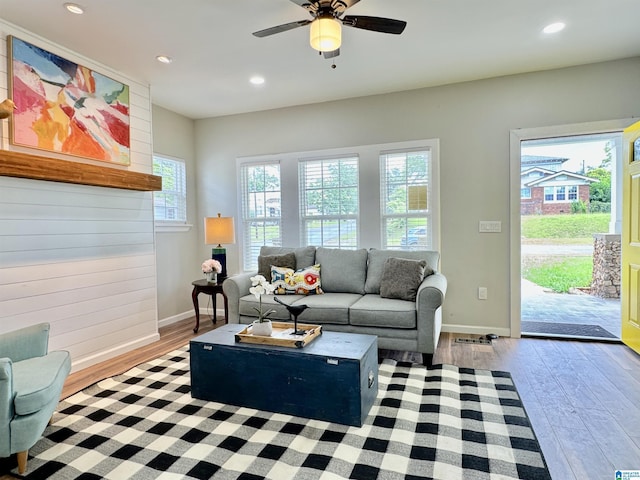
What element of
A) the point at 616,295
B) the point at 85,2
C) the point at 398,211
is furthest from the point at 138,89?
the point at 616,295

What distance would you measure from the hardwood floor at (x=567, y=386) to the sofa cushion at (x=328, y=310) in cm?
58

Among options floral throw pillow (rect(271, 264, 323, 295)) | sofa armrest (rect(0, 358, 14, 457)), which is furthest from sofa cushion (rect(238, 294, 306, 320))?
sofa armrest (rect(0, 358, 14, 457))

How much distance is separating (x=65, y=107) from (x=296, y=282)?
97.8 inches

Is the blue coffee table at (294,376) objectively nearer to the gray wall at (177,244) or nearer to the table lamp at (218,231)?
the table lamp at (218,231)

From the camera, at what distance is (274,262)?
154 inches

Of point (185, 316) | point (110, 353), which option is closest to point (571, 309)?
point (185, 316)

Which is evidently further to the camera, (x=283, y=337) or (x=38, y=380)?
(x=283, y=337)

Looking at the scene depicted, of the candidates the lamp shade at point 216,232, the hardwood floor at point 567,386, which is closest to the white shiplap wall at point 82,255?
the hardwood floor at point 567,386

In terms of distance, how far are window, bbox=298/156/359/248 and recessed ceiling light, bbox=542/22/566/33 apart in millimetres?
2078

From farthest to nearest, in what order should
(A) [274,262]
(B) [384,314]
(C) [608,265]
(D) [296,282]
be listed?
(C) [608,265] → (A) [274,262] → (D) [296,282] → (B) [384,314]

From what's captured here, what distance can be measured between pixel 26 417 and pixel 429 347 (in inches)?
→ 101

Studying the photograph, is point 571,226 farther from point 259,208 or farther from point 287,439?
point 287,439

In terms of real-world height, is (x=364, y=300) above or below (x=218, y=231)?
below

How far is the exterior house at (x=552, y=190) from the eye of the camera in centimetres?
669
